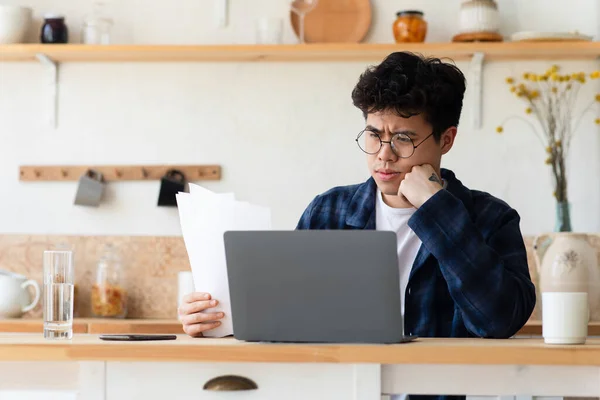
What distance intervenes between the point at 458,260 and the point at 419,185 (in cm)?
21

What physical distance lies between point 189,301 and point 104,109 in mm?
2195

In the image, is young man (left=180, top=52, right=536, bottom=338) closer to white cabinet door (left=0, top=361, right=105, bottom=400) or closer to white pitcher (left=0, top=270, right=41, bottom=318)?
white cabinet door (left=0, top=361, right=105, bottom=400)

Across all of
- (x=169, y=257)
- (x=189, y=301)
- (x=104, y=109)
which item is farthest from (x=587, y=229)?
(x=189, y=301)

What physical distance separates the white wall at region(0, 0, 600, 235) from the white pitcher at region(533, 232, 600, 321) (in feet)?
1.03

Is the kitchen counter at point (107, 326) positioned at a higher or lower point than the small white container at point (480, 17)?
lower

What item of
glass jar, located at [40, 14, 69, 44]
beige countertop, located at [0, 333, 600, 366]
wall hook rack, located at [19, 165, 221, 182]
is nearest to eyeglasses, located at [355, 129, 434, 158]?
beige countertop, located at [0, 333, 600, 366]

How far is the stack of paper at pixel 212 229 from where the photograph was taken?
68.2 inches

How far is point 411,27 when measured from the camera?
3.56 m

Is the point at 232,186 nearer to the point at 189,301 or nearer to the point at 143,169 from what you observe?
the point at 143,169

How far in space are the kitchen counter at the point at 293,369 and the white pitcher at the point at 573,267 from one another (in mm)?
1844

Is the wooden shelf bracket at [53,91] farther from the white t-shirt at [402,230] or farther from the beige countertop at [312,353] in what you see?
the beige countertop at [312,353]

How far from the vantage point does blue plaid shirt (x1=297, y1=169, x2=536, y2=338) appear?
5.87 ft

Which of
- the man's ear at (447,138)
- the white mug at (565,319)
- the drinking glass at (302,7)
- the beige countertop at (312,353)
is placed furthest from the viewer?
the drinking glass at (302,7)

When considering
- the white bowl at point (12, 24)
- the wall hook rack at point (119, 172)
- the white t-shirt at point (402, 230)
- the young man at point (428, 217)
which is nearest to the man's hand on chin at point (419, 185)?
the young man at point (428, 217)
